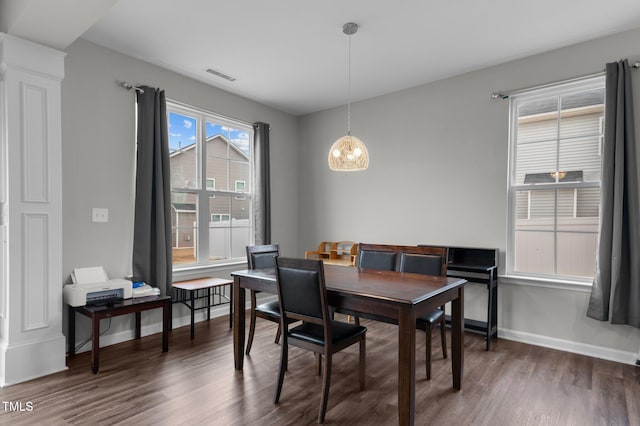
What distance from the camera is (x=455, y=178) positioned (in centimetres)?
390

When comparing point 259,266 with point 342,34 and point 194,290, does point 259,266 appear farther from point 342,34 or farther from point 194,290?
point 342,34

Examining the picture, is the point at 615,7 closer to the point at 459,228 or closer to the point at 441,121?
the point at 441,121

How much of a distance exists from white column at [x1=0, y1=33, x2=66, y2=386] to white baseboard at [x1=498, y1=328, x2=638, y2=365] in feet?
12.9

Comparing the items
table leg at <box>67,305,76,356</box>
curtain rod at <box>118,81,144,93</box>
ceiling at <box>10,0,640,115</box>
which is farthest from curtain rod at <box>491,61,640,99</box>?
table leg at <box>67,305,76,356</box>

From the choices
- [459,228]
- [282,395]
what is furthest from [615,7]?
[282,395]

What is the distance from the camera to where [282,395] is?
7.73 feet

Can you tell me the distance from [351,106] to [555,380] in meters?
3.69

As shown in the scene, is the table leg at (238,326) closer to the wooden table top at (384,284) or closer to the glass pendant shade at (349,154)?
the wooden table top at (384,284)

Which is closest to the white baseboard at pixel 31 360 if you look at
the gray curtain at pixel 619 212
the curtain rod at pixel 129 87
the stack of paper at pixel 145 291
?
the stack of paper at pixel 145 291

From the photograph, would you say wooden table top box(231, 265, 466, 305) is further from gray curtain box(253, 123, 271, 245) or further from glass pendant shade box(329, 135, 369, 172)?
gray curtain box(253, 123, 271, 245)

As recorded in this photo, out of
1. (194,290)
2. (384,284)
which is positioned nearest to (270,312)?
(384,284)

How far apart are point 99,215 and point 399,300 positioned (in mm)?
2811

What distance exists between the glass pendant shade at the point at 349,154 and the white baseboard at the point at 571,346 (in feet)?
7.53

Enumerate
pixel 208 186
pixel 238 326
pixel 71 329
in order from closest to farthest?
1. pixel 238 326
2. pixel 71 329
3. pixel 208 186
